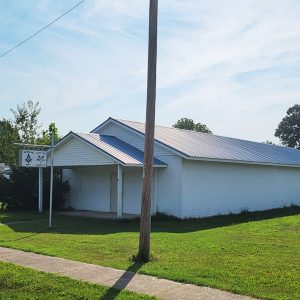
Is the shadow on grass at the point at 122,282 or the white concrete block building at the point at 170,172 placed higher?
the white concrete block building at the point at 170,172

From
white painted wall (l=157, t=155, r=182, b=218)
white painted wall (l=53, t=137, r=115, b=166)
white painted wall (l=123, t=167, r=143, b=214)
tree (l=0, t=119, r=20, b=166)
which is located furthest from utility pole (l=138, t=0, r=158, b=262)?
tree (l=0, t=119, r=20, b=166)

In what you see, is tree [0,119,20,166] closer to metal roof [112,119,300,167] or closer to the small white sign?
metal roof [112,119,300,167]

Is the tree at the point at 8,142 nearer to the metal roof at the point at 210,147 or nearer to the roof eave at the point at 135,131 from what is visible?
the roof eave at the point at 135,131

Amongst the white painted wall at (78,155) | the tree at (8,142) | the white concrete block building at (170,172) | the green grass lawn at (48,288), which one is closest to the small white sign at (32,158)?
the white concrete block building at (170,172)

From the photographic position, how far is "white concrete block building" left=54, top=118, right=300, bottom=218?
20625 mm

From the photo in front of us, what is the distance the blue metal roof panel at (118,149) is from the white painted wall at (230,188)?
5.73ft

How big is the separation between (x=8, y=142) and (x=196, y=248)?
23.3m

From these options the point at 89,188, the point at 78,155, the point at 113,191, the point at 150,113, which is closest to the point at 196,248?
the point at 150,113

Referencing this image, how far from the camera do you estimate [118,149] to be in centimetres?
2162

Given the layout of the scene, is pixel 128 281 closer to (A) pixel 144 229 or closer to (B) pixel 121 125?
(A) pixel 144 229

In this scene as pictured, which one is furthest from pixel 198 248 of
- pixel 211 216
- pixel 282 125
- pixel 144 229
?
pixel 282 125

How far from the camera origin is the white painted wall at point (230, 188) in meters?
20.9

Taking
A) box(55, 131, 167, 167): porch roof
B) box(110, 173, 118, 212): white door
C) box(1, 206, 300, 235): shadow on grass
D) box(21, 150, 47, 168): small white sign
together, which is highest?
box(55, 131, 167, 167): porch roof

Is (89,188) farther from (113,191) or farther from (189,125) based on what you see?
(189,125)
